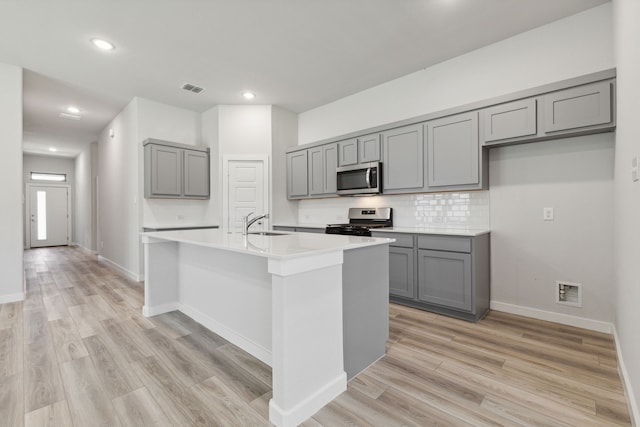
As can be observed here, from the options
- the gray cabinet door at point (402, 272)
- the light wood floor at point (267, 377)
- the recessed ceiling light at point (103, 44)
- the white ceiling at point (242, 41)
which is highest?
the white ceiling at point (242, 41)

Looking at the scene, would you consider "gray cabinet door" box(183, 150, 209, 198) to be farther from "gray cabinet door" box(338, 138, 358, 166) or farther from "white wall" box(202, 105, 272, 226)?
"gray cabinet door" box(338, 138, 358, 166)

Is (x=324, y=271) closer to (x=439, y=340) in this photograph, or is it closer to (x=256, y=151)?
(x=439, y=340)

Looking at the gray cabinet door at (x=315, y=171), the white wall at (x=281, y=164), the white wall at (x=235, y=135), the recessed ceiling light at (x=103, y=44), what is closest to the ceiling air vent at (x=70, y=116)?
the white wall at (x=235, y=135)

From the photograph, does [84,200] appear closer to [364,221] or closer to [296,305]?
[364,221]

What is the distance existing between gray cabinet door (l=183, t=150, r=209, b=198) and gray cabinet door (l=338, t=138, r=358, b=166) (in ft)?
7.68

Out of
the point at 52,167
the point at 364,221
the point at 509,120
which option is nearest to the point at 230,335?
the point at 364,221

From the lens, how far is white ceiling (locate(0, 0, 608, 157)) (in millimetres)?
2604

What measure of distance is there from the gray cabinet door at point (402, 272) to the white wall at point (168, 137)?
343 cm

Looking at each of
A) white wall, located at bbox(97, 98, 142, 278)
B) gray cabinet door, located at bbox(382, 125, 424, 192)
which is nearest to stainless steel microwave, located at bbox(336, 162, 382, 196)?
gray cabinet door, located at bbox(382, 125, 424, 192)

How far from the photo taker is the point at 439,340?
2441 millimetres

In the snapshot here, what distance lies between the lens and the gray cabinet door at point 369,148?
12.8 feet

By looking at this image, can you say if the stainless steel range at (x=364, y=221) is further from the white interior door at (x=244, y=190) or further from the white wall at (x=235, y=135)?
the white wall at (x=235, y=135)

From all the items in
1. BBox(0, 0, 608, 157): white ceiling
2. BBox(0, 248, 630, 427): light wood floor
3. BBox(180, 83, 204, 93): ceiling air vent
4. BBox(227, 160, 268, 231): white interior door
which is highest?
BBox(0, 0, 608, 157): white ceiling

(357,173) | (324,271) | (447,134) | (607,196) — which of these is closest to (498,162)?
(447,134)
